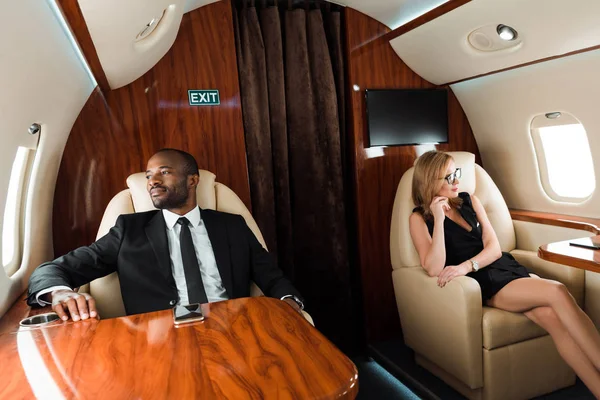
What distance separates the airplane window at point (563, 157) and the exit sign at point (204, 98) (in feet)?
7.77

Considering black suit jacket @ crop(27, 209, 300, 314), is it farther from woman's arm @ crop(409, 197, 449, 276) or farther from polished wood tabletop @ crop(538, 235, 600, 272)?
polished wood tabletop @ crop(538, 235, 600, 272)

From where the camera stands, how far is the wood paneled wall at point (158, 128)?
9.77 ft

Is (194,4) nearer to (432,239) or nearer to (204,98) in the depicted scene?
(204,98)

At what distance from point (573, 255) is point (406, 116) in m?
1.82

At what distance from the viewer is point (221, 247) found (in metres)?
2.43

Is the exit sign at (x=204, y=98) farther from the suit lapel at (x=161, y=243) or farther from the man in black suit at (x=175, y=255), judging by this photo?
the suit lapel at (x=161, y=243)

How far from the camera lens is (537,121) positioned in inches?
140

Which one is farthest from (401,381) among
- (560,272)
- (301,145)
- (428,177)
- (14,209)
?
(14,209)

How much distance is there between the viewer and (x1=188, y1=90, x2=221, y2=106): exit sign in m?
3.22

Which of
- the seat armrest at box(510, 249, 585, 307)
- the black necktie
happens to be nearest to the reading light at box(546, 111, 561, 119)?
the seat armrest at box(510, 249, 585, 307)

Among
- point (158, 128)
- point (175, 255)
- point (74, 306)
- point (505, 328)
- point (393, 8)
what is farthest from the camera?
point (393, 8)

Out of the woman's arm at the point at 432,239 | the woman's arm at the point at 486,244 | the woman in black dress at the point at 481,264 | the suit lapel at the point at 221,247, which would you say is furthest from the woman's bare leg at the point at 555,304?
the suit lapel at the point at 221,247

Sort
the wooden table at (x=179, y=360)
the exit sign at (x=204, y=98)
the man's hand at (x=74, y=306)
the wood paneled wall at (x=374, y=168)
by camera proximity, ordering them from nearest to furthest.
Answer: the wooden table at (x=179, y=360)
the man's hand at (x=74, y=306)
the exit sign at (x=204, y=98)
the wood paneled wall at (x=374, y=168)

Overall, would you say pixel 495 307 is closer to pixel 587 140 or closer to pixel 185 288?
pixel 587 140
